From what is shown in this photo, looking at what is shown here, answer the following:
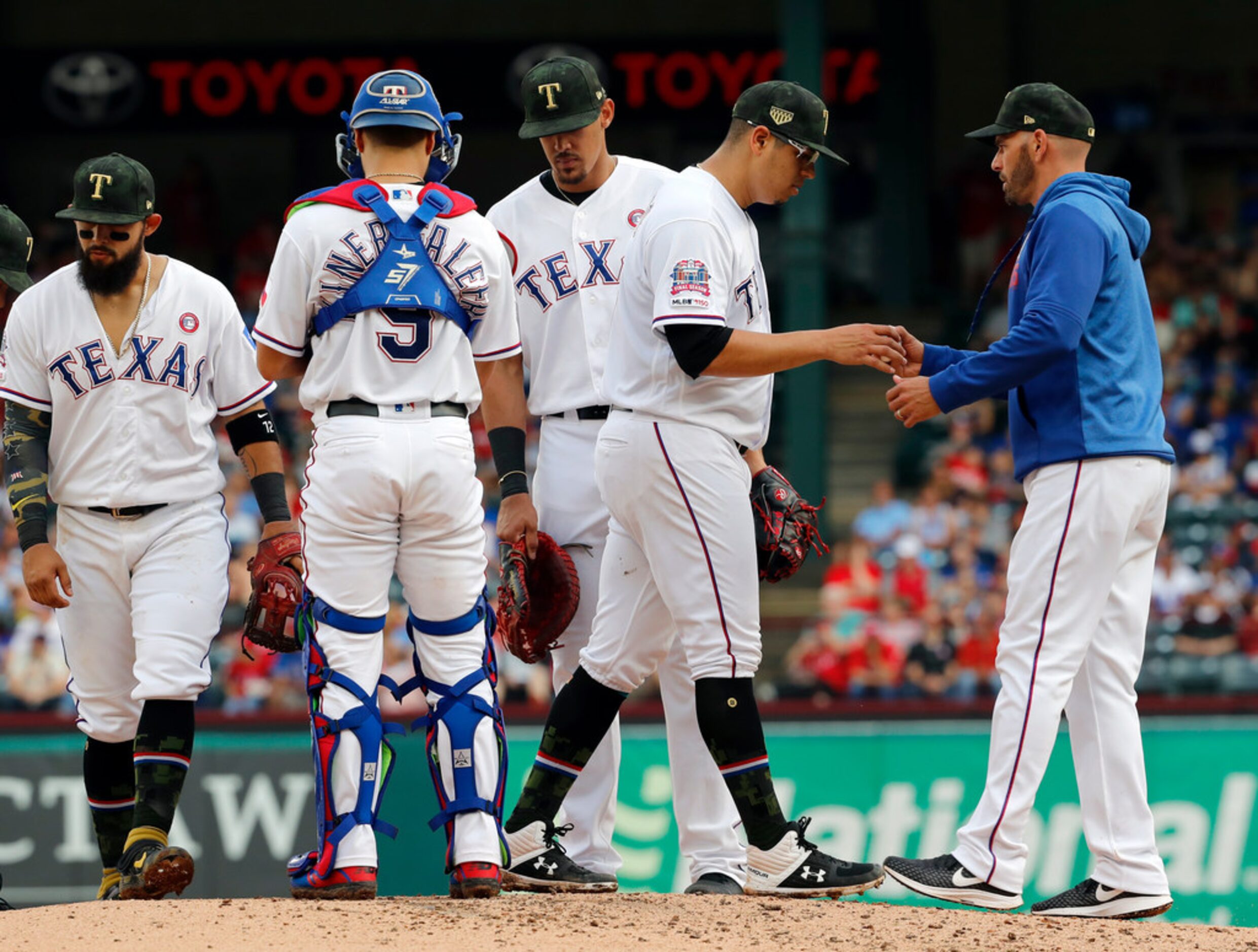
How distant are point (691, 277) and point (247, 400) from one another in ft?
4.90

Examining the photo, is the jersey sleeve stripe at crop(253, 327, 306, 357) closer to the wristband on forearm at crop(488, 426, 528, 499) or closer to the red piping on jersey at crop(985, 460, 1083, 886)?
the wristband on forearm at crop(488, 426, 528, 499)

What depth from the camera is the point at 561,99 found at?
5.26 m

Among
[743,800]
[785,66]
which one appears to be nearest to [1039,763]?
[743,800]

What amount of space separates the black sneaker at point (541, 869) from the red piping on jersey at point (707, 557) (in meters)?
0.79

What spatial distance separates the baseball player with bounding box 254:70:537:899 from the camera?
14.8 feet

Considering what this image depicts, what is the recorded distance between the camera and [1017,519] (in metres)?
12.7

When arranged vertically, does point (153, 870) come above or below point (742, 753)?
below

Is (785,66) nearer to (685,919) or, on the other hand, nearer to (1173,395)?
(1173,395)

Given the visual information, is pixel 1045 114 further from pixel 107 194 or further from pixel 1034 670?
pixel 107 194

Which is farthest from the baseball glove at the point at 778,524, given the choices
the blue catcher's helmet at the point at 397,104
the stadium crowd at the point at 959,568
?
the stadium crowd at the point at 959,568

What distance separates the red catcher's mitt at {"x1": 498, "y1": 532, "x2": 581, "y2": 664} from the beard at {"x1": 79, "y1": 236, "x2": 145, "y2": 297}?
1368 millimetres

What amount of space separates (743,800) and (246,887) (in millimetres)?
4776

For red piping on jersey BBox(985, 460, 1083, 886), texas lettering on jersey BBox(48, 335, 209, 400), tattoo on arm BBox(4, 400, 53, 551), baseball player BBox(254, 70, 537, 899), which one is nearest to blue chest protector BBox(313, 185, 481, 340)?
baseball player BBox(254, 70, 537, 899)

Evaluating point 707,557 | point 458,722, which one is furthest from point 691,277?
point 458,722
